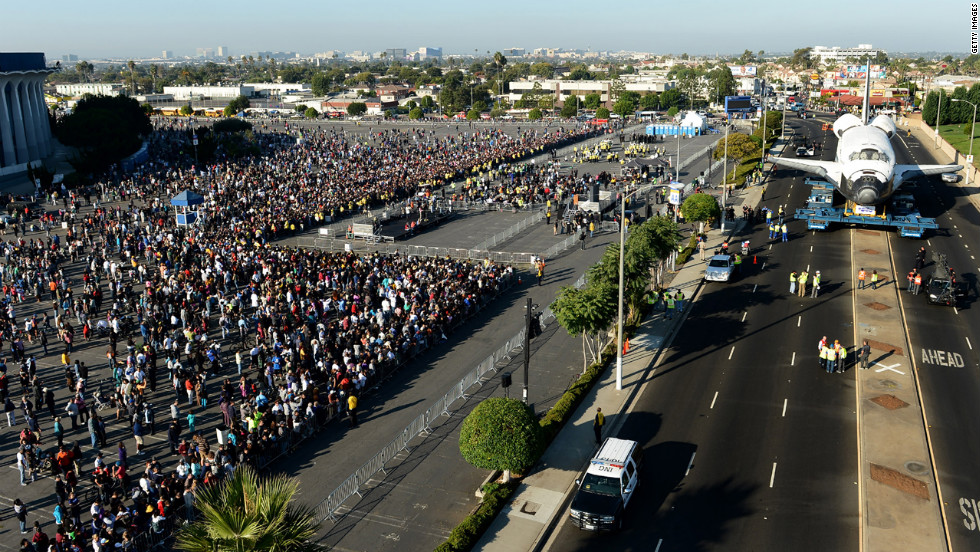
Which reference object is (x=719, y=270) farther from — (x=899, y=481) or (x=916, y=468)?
(x=899, y=481)

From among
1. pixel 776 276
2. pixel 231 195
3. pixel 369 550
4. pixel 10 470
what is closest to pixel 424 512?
pixel 369 550

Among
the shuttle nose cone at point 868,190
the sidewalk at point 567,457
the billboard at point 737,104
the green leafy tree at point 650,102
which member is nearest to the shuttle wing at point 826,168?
the shuttle nose cone at point 868,190

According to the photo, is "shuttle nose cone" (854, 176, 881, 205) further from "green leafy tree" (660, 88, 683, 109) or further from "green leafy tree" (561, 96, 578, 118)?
"green leafy tree" (660, 88, 683, 109)

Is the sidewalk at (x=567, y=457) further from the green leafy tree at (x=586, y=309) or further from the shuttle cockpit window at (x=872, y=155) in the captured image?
the shuttle cockpit window at (x=872, y=155)

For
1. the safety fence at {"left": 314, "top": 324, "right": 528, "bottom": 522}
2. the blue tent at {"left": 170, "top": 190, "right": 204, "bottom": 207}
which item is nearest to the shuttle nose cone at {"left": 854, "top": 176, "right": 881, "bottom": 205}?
the safety fence at {"left": 314, "top": 324, "right": 528, "bottom": 522}

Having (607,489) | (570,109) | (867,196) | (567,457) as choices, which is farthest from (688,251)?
(570,109)
